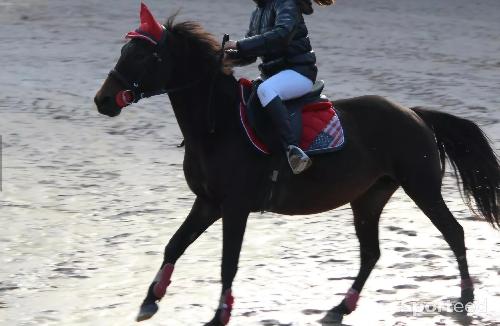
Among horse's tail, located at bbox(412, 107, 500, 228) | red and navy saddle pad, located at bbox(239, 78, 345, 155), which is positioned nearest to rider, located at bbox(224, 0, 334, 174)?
red and navy saddle pad, located at bbox(239, 78, 345, 155)

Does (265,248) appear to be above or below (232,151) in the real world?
below

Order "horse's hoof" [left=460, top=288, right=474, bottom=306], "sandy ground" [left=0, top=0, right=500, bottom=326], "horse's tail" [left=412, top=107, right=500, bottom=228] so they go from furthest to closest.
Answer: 1. "horse's tail" [left=412, top=107, right=500, bottom=228]
2. "sandy ground" [left=0, top=0, right=500, bottom=326]
3. "horse's hoof" [left=460, top=288, right=474, bottom=306]

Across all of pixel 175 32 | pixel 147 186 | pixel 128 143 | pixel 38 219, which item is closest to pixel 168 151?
pixel 128 143

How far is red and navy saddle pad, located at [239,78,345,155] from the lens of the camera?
6.31m

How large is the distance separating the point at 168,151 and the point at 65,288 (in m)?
4.67

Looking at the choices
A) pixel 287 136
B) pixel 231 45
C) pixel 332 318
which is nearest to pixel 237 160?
pixel 287 136

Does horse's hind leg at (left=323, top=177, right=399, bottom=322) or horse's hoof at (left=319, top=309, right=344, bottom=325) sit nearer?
horse's hoof at (left=319, top=309, right=344, bottom=325)

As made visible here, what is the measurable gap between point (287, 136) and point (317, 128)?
0.94 ft

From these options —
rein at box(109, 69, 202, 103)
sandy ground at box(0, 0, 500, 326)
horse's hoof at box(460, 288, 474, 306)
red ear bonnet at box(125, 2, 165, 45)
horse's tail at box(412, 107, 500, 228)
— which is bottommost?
sandy ground at box(0, 0, 500, 326)

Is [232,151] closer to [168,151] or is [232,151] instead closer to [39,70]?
[168,151]

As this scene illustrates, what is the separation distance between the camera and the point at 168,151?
11.6 metres

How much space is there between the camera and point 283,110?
20.1 feet

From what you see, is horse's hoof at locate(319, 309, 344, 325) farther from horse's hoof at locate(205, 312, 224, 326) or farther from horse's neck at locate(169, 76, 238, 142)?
horse's neck at locate(169, 76, 238, 142)

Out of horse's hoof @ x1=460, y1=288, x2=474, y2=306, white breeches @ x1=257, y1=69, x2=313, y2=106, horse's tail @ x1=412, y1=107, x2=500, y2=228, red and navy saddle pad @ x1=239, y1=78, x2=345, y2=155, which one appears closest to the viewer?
white breeches @ x1=257, y1=69, x2=313, y2=106
